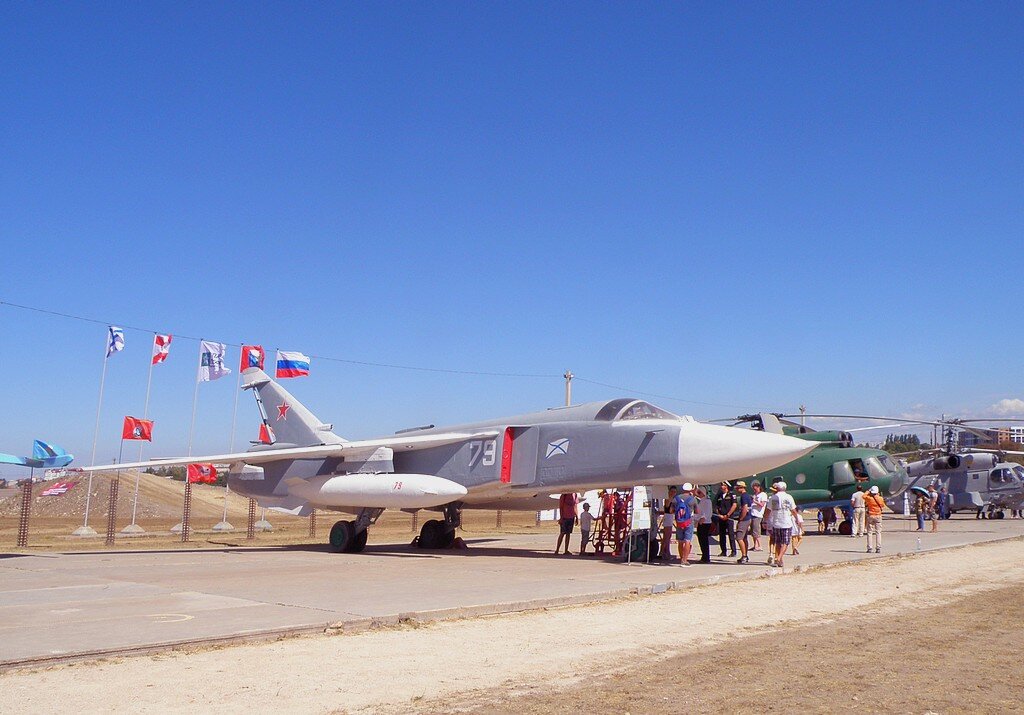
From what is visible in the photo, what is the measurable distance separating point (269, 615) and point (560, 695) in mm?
4103

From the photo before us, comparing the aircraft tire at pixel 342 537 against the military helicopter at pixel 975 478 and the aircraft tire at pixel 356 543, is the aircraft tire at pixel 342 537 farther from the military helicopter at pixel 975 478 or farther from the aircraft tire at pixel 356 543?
the military helicopter at pixel 975 478

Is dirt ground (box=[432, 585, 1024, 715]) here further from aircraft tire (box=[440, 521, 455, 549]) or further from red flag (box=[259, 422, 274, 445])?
red flag (box=[259, 422, 274, 445])

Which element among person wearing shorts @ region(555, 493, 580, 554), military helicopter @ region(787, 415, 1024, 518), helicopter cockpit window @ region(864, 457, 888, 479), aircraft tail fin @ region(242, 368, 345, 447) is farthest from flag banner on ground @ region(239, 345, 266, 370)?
military helicopter @ region(787, 415, 1024, 518)

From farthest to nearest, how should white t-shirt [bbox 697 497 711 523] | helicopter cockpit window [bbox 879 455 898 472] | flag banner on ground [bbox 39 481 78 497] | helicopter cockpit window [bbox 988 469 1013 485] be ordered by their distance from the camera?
flag banner on ground [bbox 39 481 78 497], helicopter cockpit window [bbox 988 469 1013 485], helicopter cockpit window [bbox 879 455 898 472], white t-shirt [bbox 697 497 711 523]

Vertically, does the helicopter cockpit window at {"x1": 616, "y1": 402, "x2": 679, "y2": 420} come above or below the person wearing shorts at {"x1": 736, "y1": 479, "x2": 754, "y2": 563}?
above

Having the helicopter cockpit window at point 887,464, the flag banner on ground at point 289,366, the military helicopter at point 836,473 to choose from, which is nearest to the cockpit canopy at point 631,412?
the military helicopter at point 836,473

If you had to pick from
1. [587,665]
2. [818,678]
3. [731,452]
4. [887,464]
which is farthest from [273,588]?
[887,464]

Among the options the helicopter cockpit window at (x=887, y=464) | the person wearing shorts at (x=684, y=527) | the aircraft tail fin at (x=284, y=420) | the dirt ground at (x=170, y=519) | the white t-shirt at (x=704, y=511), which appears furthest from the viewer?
the dirt ground at (x=170, y=519)

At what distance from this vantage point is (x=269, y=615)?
8.46 meters

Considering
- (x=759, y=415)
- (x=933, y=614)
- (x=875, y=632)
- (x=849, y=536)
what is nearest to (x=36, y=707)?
(x=875, y=632)

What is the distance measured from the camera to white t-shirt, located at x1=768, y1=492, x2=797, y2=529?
1497cm

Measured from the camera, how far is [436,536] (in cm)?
2017

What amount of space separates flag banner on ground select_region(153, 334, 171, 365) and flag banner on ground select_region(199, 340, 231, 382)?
115 centimetres

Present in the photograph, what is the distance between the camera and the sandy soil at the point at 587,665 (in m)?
5.32
